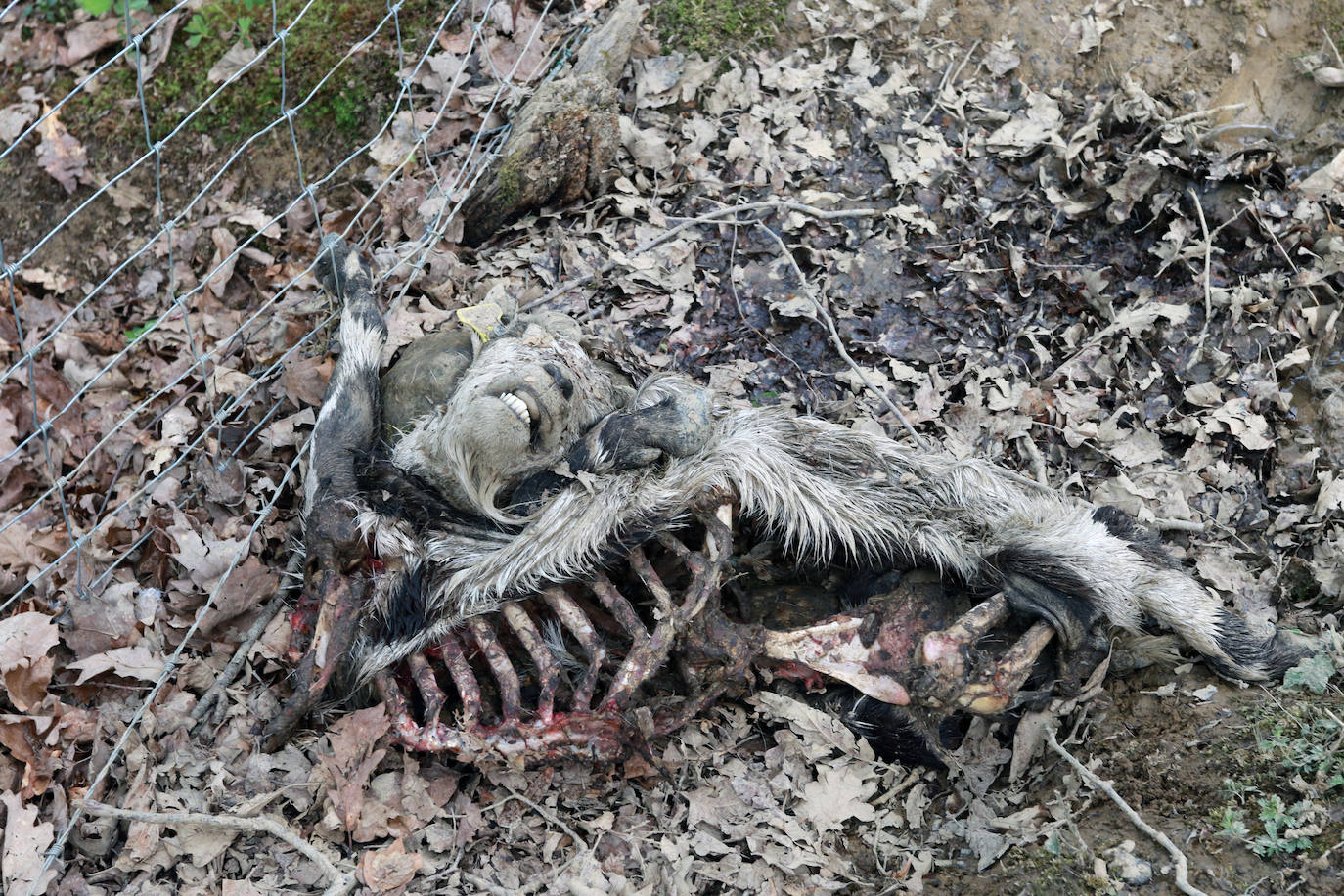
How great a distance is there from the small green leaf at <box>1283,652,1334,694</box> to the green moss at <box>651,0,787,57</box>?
3.70m

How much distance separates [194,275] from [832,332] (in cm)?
301

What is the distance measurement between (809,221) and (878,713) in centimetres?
235

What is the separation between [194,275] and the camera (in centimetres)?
481

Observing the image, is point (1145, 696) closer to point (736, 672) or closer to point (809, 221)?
point (736, 672)

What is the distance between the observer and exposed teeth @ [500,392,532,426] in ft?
11.2

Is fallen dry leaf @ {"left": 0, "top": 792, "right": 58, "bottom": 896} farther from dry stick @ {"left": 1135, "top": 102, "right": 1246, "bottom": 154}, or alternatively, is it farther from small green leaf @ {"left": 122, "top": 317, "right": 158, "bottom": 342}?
dry stick @ {"left": 1135, "top": 102, "right": 1246, "bottom": 154}

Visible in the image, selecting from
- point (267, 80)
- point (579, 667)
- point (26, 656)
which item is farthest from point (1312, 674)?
point (267, 80)

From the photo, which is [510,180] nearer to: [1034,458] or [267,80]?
[267,80]

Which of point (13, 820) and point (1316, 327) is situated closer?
point (13, 820)

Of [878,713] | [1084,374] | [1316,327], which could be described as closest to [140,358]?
[878,713]

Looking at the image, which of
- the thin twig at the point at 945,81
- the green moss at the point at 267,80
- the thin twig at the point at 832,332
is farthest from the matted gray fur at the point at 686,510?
the thin twig at the point at 945,81

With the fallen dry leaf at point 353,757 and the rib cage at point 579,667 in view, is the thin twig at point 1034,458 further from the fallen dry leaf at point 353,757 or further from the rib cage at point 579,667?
the fallen dry leaf at point 353,757

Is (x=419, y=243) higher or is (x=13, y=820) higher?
(x=419, y=243)

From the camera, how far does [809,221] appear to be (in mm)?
4789
